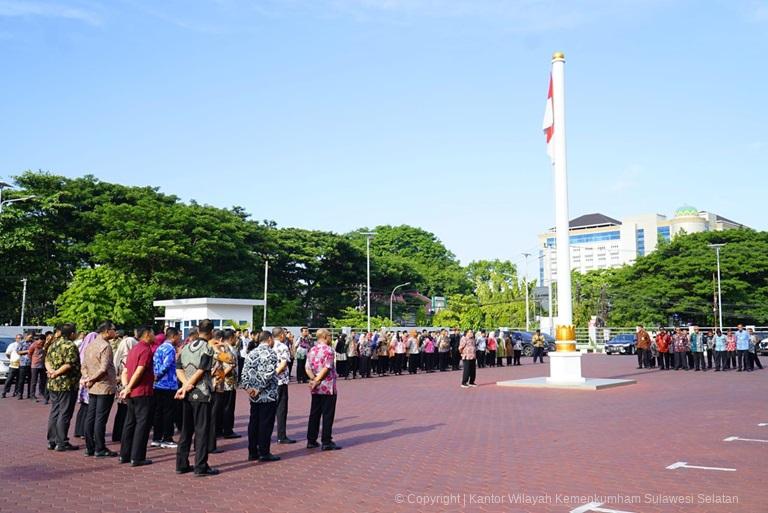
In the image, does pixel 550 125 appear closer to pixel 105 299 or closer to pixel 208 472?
pixel 208 472

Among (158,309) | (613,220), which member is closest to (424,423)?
(158,309)

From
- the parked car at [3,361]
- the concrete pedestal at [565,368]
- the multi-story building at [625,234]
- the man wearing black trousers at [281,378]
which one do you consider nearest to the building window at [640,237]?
the multi-story building at [625,234]

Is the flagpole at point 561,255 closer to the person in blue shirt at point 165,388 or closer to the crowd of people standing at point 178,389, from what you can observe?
the crowd of people standing at point 178,389

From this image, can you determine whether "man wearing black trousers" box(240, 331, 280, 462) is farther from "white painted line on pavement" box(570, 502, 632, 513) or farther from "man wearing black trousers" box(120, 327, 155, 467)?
"white painted line on pavement" box(570, 502, 632, 513)

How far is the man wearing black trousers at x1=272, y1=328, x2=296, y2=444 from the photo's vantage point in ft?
31.1

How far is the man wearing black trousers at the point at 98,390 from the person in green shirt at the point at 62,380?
36cm

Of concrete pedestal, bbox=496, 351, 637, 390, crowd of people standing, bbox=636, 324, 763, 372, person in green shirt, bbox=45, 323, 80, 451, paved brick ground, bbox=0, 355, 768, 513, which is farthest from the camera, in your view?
crowd of people standing, bbox=636, 324, 763, 372

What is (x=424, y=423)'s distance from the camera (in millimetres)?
12227

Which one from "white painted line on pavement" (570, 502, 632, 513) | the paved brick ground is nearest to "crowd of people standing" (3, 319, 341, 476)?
the paved brick ground

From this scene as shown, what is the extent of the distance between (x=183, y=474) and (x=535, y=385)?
13411mm

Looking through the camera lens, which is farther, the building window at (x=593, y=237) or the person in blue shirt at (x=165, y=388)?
the building window at (x=593, y=237)

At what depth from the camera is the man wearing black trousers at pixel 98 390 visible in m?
9.25

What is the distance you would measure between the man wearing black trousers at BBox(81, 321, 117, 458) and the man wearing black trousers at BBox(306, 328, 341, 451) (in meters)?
2.68

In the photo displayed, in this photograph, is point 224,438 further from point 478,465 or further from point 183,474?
point 478,465
